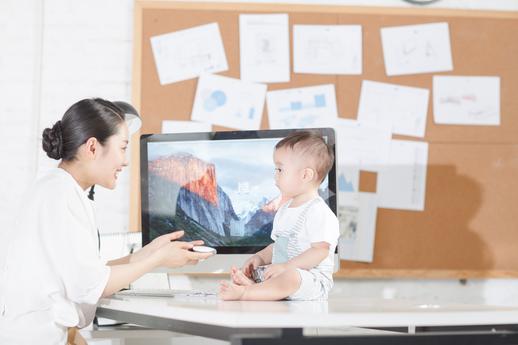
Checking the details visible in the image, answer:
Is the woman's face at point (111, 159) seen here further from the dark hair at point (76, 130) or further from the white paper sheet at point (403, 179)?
the white paper sheet at point (403, 179)

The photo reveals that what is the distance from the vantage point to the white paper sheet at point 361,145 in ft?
10.1

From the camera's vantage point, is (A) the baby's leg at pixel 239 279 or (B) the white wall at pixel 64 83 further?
(B) the white wall at pixel 64 83

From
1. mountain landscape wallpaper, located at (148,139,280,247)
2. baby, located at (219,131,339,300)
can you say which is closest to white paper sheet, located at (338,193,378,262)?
mountain landscape wallpaper, located at (148,139,280,247)

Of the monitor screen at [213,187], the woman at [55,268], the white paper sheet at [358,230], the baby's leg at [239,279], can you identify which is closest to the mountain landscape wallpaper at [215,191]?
the monitor screen at [213,187]

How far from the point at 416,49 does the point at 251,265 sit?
5.29 ft

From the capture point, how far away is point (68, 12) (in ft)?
10.2

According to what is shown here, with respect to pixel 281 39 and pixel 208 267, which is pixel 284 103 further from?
pixel 208 267

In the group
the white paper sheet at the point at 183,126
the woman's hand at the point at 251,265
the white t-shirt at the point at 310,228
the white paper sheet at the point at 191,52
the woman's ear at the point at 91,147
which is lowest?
the woman's hand at the point at 251,265

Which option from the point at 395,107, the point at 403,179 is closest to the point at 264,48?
the point at 395,107

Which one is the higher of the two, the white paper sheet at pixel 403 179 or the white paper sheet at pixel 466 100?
the white paper sheet at pixel 466 100

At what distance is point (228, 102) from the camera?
3070 mm

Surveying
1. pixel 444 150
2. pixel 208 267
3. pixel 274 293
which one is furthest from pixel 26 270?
pixel 444 150

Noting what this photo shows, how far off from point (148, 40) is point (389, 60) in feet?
3.14

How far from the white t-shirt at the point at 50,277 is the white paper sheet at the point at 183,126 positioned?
1.40m
